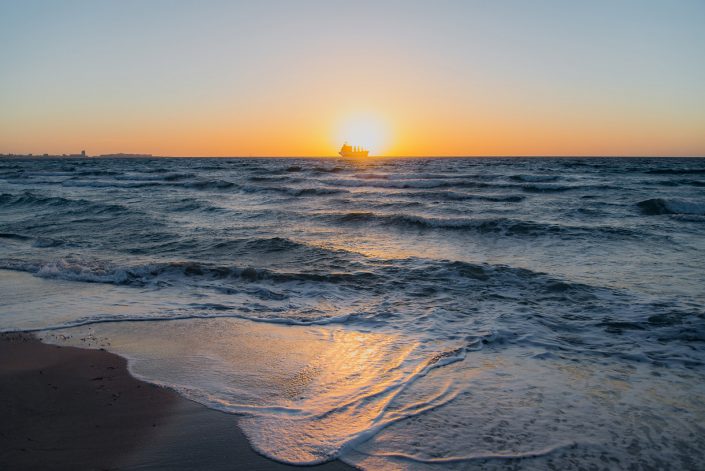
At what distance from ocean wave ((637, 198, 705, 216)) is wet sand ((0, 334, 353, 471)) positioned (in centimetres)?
1815

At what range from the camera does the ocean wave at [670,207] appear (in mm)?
17716

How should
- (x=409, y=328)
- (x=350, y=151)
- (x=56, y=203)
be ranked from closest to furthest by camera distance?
(x=409, y=328), (x=56, y=203), (x=350, y=151)

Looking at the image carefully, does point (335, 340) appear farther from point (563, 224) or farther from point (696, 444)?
point (563, 224)

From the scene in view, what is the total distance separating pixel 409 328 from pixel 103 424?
375cm

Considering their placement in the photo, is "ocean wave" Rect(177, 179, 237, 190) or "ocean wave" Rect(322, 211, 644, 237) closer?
"ocean wave" Rect(322, 211, 644, 237)

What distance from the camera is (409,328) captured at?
6.24m

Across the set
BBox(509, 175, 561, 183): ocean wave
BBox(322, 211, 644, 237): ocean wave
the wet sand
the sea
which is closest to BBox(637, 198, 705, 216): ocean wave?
the sea

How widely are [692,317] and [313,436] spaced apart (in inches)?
223

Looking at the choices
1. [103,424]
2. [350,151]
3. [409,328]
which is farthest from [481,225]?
[350,151]

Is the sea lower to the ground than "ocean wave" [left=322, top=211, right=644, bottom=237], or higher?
lower

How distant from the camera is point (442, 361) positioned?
16.7 ft

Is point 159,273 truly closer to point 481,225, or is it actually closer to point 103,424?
point 103,424

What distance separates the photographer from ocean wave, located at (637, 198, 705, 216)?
17.7m

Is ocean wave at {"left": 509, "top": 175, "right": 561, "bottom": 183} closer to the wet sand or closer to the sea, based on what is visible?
the sea
